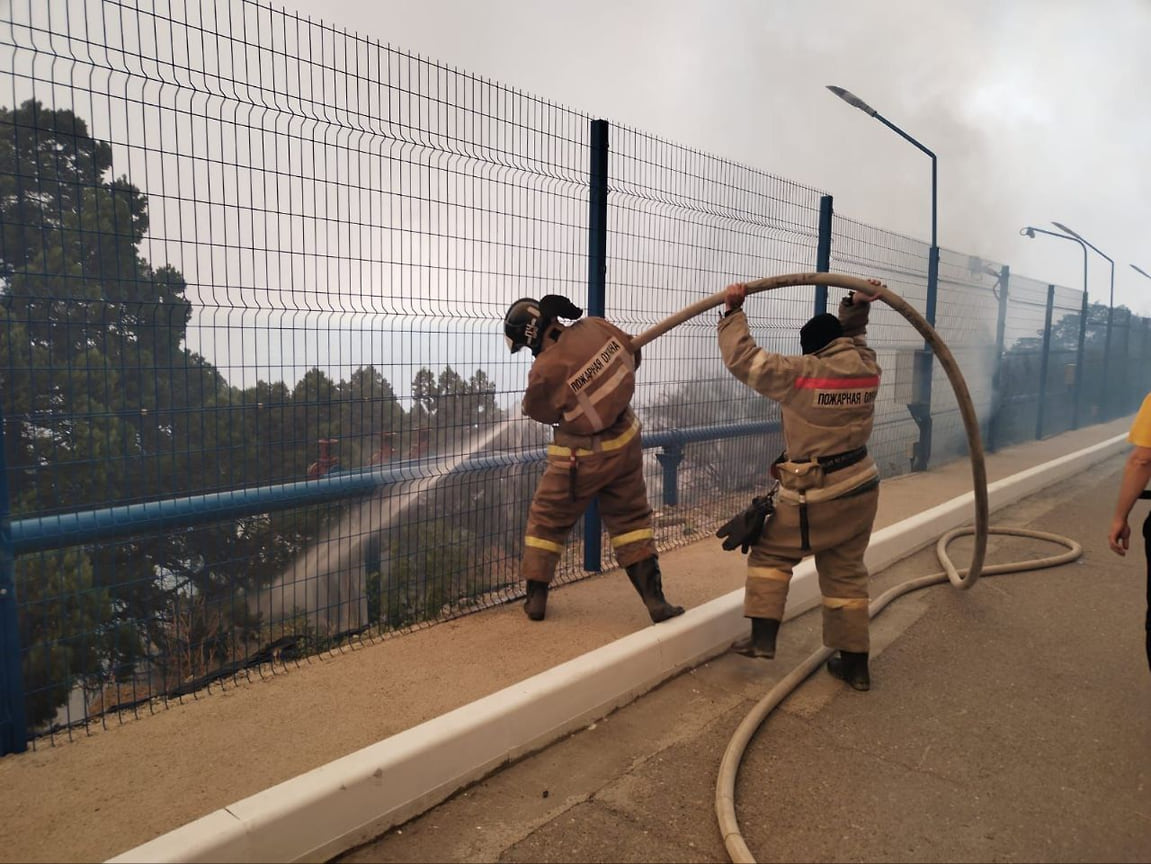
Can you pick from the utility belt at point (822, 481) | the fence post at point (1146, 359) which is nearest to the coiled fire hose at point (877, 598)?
the utility belt at point (822, 481)

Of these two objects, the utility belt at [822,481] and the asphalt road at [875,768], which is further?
the utility belt at [822,481]

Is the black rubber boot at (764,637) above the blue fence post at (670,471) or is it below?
below

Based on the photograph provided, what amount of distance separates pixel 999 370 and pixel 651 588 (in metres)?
11.1

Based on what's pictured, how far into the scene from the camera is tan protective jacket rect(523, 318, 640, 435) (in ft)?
13.5

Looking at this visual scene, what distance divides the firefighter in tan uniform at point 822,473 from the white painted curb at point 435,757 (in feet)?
1.54

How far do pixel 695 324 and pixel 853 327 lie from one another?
85.7 inches

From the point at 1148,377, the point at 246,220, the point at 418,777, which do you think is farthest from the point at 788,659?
the point at 1148,377

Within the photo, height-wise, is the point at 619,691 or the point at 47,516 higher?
the point at 47,516

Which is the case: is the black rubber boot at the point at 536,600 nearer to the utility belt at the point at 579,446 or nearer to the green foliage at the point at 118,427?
the utility belt at the point at 579,446

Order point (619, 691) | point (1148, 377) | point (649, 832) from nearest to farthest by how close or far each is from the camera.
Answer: point (649, 832) < point (619, 691) < point (1148, 377)

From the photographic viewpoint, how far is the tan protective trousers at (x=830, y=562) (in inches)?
149

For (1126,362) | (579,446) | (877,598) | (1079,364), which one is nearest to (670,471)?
(877,598)

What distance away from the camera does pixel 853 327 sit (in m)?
3.94

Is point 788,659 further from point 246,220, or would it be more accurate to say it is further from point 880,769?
point 246,220
